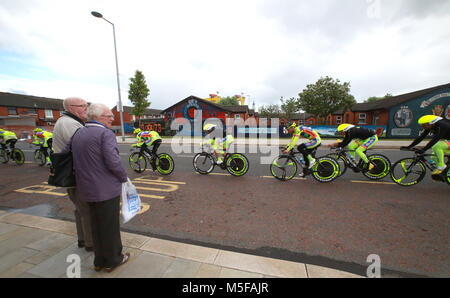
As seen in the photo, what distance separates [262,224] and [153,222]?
2008 mm

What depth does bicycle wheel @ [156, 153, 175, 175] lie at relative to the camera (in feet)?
21.0

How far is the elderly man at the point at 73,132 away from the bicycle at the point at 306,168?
15.4ft

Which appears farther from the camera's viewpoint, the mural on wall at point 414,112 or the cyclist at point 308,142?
the mural on wall at point 414,112

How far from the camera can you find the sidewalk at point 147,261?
1.99 metres

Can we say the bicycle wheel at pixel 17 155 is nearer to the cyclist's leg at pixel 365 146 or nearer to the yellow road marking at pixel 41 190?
the yellow road marking at pixel 41 190

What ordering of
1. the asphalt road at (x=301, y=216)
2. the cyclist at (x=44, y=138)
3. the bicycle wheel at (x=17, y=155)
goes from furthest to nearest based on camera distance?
the bicycle wheel at (x=17, y=155) → the cyclist at (x=44, y=138) → the asphalt road at (x=301, y=216)

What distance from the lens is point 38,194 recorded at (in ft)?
15.3

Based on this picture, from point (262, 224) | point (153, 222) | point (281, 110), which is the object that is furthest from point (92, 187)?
point (281, 110)

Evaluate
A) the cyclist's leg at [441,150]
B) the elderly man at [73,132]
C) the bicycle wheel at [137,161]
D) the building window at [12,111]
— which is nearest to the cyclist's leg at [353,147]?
the cyclist's leg at [441,150]

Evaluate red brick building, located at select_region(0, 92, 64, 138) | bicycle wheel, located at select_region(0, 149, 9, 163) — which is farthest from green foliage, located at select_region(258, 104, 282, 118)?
red brick building, located at select_region(0, 92, 64, 138)

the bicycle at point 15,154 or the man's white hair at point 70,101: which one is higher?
the man's white hair at point 70,101

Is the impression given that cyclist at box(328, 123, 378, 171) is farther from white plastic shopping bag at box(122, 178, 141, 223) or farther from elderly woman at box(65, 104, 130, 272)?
elderly woman at box(65, 104, 130, 272)
